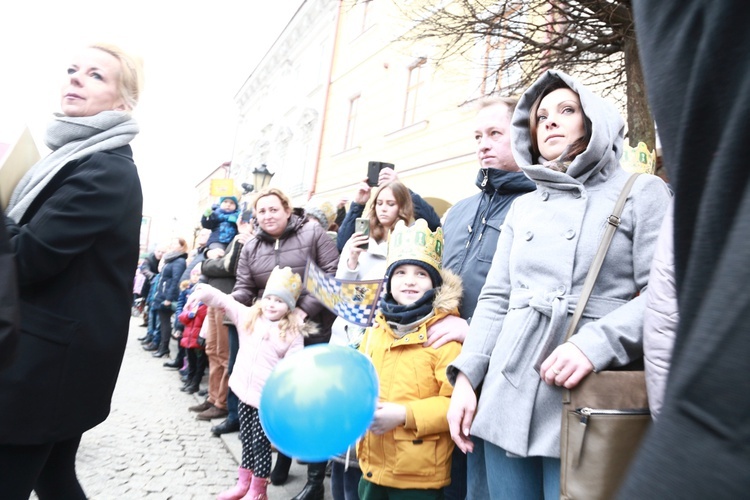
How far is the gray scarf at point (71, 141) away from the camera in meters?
1.97

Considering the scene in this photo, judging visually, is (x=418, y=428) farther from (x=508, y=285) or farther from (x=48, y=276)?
(x=48, y=276)

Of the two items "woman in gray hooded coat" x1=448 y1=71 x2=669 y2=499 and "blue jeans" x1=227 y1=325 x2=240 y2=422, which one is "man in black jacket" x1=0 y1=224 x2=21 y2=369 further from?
"blue jeans" x1=227 y1=325 x2=240 y2=422

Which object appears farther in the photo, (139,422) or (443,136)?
(443,136)

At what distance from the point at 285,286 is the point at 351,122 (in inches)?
466

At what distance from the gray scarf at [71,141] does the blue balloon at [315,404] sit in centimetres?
120

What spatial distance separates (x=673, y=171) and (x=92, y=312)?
6.38ft

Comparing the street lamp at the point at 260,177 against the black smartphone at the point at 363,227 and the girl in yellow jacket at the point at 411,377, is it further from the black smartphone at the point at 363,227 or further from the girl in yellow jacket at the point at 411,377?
the girl in yellow jacket at the point at 411,377

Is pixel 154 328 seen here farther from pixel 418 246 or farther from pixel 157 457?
pixel 418 246

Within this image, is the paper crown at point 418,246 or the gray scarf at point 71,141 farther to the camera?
the paper crown at point 418,246

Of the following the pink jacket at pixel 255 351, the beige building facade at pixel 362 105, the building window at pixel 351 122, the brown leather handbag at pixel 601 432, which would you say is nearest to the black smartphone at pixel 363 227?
the pink jacket at pixel 255 351

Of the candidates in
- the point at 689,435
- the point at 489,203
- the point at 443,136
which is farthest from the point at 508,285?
the point at 443,136

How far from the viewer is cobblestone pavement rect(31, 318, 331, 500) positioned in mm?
3391

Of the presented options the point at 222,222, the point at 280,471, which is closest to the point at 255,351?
the point at 280,471

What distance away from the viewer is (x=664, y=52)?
603mm
